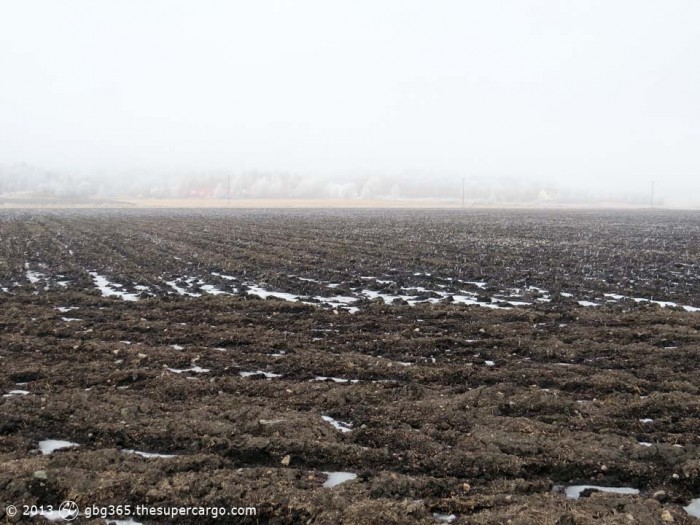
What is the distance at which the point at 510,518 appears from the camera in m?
4.77

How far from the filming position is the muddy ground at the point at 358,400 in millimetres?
5207

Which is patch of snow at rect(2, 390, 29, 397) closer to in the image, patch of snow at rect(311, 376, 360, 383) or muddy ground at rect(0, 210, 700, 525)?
muddy ground at rect(0, 210, 700, 525)

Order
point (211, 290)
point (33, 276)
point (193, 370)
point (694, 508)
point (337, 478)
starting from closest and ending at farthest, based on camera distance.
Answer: point (694, 508) < point (337, 478) < point (193, 370) < point (211, 290) < point (33, 276)

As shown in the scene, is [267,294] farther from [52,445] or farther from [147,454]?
[147,454]

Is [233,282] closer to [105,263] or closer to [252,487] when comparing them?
[105,263]

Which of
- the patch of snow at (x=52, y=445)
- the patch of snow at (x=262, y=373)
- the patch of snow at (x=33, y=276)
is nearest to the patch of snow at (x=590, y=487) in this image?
the patch of snow at (x=262, y=373)

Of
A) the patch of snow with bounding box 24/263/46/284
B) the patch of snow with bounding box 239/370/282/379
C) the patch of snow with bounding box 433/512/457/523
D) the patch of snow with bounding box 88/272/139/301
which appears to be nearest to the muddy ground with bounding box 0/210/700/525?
the patch of snow with bounding box 433/512/457/523

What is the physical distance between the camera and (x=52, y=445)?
20.4 feet

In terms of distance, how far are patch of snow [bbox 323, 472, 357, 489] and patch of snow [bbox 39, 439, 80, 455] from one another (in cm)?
267

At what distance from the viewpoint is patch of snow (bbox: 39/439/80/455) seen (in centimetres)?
610

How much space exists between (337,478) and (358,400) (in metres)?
2.03

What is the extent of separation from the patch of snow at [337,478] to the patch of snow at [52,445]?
2675 millimetres

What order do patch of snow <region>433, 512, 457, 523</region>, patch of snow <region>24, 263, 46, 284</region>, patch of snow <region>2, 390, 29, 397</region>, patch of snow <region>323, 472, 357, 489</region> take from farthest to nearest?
patch of snow <region>24, 263, 46, 284</region> → patch of snow <region>2, 390, 29, 397</region> → patch of snow <region>323, 472, 357, 489</region> → patch of snow <region>433, 512, 457, 523</region>

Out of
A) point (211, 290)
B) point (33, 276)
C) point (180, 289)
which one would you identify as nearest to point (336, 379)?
point (211, 290)
